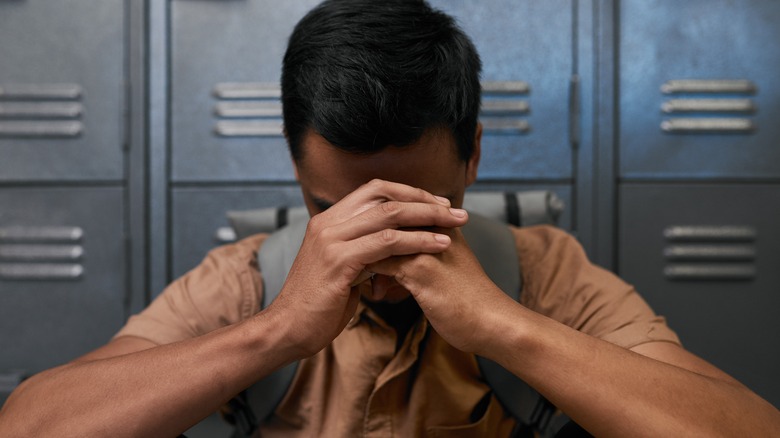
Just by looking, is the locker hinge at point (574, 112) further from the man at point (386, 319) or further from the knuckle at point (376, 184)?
the knuckle at point (376, 184)

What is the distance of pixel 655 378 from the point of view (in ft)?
3.33

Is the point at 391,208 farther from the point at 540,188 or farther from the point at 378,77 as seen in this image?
the point at 540,188

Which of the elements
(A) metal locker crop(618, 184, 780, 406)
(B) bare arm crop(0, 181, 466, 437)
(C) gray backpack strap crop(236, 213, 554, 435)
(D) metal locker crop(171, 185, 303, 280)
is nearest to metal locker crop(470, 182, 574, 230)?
(A) metal locker crop(618, 184, 780, 406)

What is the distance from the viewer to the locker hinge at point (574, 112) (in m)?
1.99

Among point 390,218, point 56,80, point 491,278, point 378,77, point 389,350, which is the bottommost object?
point 389,350

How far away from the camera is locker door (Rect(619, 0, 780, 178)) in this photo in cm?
197

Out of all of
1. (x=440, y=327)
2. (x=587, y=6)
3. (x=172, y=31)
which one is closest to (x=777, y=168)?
(x=587, y=6)

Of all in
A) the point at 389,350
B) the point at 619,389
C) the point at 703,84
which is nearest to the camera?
the point at 619,389

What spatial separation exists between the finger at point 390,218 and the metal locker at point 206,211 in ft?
3.22

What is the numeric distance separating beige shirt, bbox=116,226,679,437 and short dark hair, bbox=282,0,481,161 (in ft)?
0.92

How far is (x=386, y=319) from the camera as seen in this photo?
1282 mm

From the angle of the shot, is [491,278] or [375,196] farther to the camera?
[491,278]

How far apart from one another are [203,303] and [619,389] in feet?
2.30

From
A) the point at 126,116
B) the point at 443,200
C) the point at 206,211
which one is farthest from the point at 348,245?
the point at 126,116
